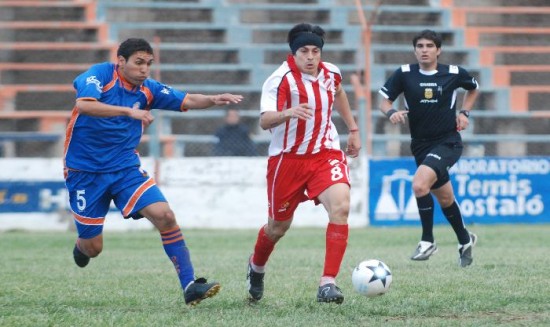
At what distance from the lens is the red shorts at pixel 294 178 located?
740 cm

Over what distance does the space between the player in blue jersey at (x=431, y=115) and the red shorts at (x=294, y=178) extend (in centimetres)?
310

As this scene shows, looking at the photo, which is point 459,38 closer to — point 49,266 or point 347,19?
point 347,19

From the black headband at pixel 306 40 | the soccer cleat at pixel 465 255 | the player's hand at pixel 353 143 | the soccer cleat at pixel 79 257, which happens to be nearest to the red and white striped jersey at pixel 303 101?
the black headband at pixel 306 40

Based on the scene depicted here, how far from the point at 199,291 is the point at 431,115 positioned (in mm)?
4461

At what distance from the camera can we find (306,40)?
7258 mm

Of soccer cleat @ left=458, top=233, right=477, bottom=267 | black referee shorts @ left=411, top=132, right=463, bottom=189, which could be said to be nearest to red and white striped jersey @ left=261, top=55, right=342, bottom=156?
soccer cleat @ left=458, top=233, right=477, bottom=267

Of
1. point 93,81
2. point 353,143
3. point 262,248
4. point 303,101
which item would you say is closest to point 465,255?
point 353,143

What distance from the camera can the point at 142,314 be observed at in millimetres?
6609

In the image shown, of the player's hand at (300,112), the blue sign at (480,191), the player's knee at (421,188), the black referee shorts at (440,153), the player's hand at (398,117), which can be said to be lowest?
the blue sign at (480,191)

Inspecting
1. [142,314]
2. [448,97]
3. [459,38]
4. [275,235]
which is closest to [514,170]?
[459,38]

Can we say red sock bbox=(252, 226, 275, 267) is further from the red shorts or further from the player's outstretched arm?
the player's outstretched arm

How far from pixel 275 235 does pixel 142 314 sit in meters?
1.30

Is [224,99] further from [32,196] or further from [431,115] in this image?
[32,196]

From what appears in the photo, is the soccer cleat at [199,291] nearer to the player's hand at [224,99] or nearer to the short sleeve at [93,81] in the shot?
the player's hand at [224,99]
